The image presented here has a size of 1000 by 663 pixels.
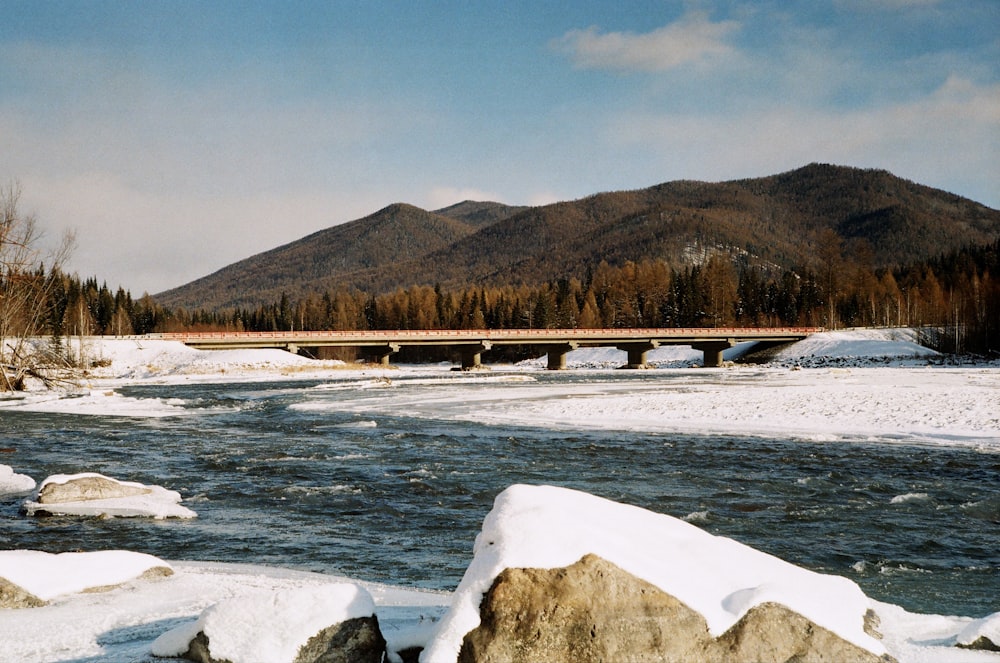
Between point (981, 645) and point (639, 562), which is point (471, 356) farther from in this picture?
point (639, 562)

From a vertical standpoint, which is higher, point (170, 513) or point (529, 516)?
point (529, 516)

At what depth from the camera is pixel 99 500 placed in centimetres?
1484

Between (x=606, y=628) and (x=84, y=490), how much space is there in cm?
1269

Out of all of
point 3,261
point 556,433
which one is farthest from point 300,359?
point 556,433

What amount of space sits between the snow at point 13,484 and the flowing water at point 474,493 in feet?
4.13

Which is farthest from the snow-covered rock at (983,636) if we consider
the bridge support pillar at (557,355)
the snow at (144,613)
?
the bridge support pillar at (557,355)

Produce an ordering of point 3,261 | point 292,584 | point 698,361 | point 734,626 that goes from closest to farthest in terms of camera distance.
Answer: point 734,626
point 292,584
point 3,261
point 698,361

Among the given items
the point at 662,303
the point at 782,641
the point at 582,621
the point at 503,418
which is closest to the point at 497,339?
the point at 503,418

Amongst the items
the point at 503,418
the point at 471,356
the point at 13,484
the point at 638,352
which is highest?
the point at 471,356

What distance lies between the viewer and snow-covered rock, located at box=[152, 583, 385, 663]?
5844 mm

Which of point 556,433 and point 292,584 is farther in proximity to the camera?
point 556,433

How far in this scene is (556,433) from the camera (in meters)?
27.0

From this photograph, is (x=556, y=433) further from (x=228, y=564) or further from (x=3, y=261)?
(x=3, y=261)

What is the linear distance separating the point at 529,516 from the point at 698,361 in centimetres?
10924
